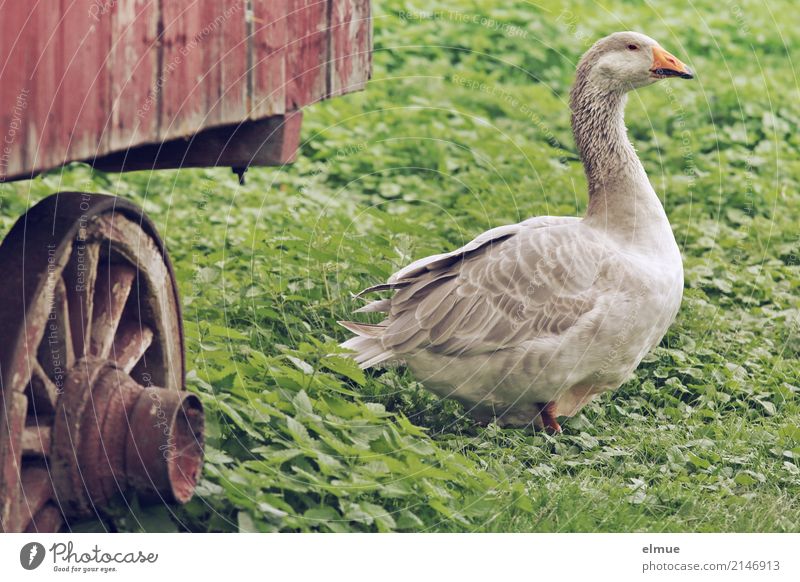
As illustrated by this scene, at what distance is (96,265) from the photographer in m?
4.62

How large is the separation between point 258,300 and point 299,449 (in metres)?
2.35

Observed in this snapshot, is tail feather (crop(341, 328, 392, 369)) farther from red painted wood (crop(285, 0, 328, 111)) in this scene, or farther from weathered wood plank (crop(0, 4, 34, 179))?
weathered wood plank (crop(0, 4, 34, 179))

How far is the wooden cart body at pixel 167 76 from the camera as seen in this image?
386 cm

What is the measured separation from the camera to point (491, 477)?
5.63 metres

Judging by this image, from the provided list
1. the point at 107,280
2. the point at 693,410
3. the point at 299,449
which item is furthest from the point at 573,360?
the point at 107,280

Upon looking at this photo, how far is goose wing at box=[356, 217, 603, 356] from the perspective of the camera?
6.28m

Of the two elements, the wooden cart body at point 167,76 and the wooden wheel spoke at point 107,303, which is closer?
the wooden cart body at point 167,76

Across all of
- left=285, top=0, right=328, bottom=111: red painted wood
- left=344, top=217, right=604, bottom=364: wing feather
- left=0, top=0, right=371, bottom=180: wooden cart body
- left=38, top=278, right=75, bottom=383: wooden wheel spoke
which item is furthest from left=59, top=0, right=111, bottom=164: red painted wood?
left=344, top=217, right=604, bottom=364: wing feather

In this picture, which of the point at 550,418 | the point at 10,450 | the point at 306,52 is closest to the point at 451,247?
the point at 550,418

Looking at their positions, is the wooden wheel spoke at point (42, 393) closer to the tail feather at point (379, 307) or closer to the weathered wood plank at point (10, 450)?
the weathered wood plank at point (10, 450)

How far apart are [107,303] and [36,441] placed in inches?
27.2

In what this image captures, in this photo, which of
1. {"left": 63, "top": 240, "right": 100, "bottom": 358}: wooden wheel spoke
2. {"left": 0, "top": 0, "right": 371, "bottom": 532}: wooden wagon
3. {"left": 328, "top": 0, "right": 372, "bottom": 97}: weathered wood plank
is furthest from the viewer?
{"left": 328, "top": 0, "right": 372, "bottom": 97}: weathered wood plank

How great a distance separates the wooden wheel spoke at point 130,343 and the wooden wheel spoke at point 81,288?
278mm

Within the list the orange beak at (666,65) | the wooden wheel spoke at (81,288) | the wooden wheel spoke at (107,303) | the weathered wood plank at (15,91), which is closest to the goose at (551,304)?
the orange beak at (666,65)
